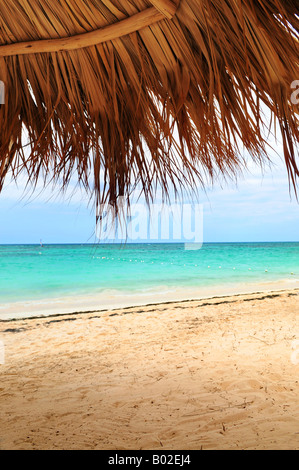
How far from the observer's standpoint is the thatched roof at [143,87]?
2.66 feet

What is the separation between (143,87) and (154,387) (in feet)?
6.00

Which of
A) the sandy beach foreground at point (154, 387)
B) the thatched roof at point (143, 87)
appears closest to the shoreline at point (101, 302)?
the sandy beach foreground at point (154, 387)

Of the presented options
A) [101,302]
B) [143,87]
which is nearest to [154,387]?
[143,87]

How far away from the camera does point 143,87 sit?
1.09 m

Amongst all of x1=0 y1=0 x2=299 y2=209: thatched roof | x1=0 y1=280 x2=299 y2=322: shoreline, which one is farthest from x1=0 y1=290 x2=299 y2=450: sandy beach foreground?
x1=0 y1=280 x2=299 y2=322: shoreline

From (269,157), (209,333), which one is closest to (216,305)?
(209,333)

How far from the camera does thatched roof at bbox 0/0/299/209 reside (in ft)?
2.66

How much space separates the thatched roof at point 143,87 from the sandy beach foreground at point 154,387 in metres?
1.19

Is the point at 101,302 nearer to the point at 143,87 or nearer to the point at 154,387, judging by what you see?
the point at 154,387

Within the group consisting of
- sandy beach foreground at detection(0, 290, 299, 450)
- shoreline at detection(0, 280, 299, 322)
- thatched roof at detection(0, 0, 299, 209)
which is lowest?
shoreline at detection(0, 280, 299, 322)

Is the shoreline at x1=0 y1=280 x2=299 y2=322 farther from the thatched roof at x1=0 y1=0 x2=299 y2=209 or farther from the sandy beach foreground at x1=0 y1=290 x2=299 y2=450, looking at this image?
the thatched roof at x1=0 y1=0 x2=299 y2=209

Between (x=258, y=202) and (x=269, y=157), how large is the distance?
26.0 meters

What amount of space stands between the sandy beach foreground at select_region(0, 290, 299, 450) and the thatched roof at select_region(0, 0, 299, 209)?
1.19 meters

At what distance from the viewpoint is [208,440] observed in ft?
5.32
